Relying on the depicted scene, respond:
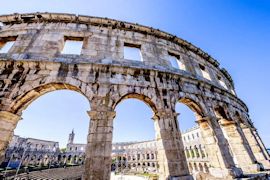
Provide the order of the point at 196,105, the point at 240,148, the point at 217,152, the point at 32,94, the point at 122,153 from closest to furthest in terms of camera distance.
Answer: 1. the point at 32,94
2. the point at 217,152
3. the point at 196,105
4. the point at 240,148
5. the point at 122,153

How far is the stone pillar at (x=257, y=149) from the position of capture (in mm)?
7947

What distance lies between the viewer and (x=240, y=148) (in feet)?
24.4

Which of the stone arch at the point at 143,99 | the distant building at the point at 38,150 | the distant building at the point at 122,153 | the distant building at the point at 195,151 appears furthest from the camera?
the distant building at the point at 38,150

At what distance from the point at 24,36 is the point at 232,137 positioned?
1204 centimetres

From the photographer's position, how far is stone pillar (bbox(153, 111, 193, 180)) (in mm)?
4668

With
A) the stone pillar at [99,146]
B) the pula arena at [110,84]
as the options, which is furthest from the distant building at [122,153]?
the stone pillar at [99,146]

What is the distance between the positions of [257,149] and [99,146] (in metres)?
9.36

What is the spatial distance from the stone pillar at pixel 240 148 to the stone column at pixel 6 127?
390 inches

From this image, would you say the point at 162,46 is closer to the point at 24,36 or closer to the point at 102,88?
the point at 102,88

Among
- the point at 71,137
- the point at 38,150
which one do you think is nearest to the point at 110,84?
the point at 38,150

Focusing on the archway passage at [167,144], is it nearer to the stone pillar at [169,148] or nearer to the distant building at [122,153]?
the stone pillar at [169,148]

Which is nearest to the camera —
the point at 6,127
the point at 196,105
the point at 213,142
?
the point at 6,127

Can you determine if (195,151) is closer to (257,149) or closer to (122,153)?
(257,149)

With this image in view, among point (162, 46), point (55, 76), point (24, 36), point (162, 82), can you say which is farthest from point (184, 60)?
point (24, 36)
